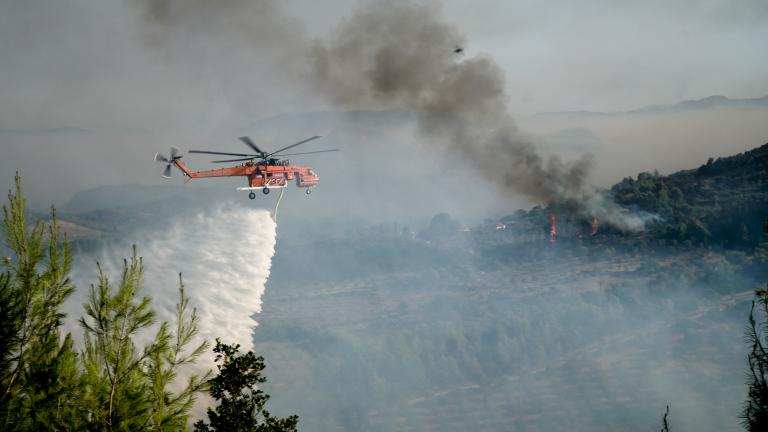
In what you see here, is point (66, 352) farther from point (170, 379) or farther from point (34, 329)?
point (170, 379)

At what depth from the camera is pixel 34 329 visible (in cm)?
1978

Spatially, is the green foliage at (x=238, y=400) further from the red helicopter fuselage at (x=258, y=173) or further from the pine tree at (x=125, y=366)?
the red helicopter fuselage at (x=258, y=173)

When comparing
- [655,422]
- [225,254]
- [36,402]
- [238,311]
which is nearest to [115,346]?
[36,402]

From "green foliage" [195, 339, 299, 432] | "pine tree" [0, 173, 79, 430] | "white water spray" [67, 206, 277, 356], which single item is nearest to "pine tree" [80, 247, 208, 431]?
"pine tree" [0, 173, 79, 430]

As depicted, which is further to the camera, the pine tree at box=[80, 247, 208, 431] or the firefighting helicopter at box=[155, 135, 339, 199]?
the firefighting helicopter at box=[155, 135, 339, 199]

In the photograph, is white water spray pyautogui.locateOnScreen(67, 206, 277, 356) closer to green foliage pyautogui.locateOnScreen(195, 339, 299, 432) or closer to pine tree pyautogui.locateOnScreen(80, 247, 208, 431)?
green foliage pyautogui.locateOnScreen(195, 339, 299, 432)

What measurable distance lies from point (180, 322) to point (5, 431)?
5487 mm

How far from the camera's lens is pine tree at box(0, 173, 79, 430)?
61.6ft

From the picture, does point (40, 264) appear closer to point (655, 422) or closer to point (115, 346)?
point (115, 346)

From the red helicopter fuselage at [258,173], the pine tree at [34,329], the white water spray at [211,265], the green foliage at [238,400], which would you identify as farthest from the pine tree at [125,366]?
the red helicopter fuselage at [258,173]

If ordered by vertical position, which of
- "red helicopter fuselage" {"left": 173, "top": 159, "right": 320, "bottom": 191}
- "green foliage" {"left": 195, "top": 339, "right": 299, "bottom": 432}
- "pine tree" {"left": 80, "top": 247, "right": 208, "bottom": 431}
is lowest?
"green foliage" {"left": 195, "top": 339, "right": 299, "bottom": 432}

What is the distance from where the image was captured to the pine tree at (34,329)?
61.6 ft

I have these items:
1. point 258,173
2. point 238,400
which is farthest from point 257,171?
point 238,400

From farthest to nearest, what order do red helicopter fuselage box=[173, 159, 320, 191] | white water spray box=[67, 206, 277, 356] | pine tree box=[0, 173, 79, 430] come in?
1. red helicopter fuselage box=[173, 159, 320, 191]
2. white water spray box=[67, 206, 277, 356]
3. pine tree box=[0, 173, 79, 430]
